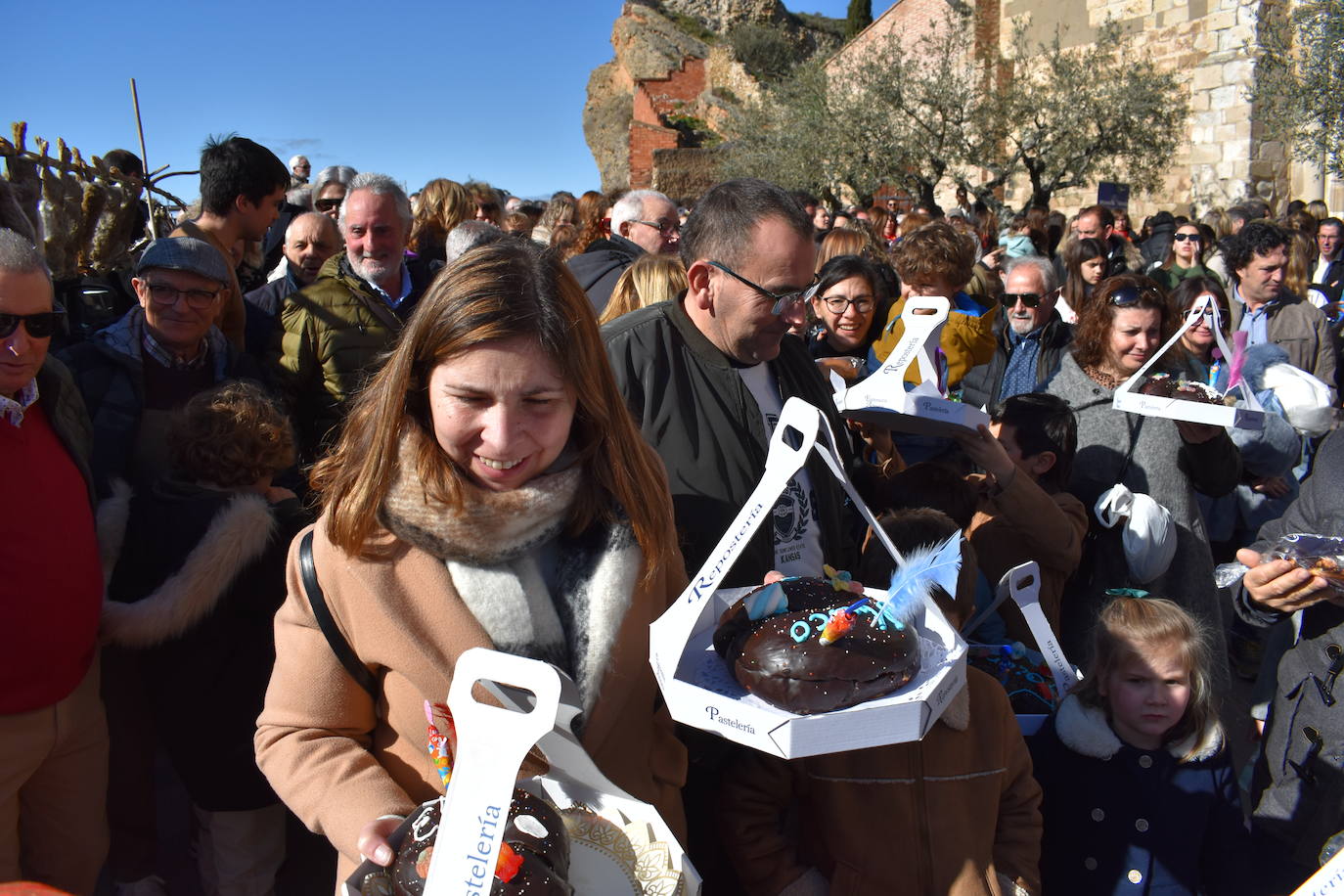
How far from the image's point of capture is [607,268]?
462cm

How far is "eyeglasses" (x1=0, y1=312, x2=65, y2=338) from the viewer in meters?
2.12

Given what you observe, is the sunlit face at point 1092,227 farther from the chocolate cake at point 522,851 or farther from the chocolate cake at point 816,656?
the chocolate cake at point 522,851

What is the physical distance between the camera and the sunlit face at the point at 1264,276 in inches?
211

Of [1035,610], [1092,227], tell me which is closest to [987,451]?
[1035,610]

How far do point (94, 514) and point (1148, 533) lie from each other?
3125 mm

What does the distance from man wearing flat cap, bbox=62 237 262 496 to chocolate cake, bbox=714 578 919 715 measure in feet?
6.99

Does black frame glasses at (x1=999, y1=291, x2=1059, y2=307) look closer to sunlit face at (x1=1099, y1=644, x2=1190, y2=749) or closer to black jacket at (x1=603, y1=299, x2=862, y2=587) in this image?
black jacket at (x1=603, y1=299, x2=862, y2=587)

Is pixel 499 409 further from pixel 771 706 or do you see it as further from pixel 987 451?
pixel 987 451

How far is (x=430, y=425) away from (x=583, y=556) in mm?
372

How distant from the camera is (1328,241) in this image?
28.4ft

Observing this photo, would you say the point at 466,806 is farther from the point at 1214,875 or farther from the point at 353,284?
the point at 353,284

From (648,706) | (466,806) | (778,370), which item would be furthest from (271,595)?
(466,806)

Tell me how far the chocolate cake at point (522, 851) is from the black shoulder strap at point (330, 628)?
0.33m

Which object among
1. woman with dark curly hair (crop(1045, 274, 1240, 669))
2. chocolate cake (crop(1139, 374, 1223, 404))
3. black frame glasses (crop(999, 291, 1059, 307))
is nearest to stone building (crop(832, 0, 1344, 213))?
black frame glasses (crop(999, 291, 1059, 307))
